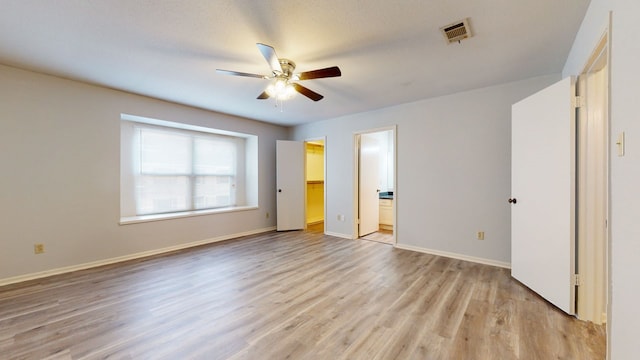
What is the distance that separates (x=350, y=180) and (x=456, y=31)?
3062 mm

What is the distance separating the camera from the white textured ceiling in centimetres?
177

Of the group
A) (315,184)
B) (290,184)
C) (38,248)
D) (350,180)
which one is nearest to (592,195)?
(350,180)

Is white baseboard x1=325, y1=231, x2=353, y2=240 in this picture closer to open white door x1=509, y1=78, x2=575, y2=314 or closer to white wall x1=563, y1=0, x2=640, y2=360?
open white door x1=509, y1=78, x2=575, y2=314

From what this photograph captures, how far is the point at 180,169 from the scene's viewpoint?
178 inches

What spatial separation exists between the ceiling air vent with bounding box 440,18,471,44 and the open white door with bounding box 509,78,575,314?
957 millimetres

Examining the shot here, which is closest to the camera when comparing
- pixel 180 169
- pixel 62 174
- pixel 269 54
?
pixel 269 54

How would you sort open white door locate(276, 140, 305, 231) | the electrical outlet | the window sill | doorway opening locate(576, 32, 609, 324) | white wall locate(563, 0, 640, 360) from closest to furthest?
white wall locate(563, 0, 640, 360) < doorway opening locate(576, 32, 609, 324) < the electrical outlet < the window sill < open white door locate(276, 140, 305, 231)

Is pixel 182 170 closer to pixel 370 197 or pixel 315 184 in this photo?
pixel 315 184

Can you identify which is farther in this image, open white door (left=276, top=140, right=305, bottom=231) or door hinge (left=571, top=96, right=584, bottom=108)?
open white door (left=276, top=140, right=305, bottom=231)

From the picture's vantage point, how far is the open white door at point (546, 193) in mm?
2064

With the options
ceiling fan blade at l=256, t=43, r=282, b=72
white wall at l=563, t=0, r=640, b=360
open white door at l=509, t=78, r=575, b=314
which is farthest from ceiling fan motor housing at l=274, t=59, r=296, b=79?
open white door at l=509, t=78, r=575, b=314

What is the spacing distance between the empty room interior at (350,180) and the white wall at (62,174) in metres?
0.02
